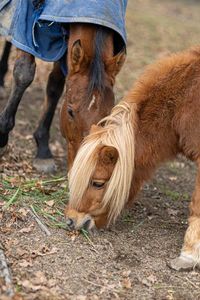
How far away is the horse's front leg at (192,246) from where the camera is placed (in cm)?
453

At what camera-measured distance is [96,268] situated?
172 inches

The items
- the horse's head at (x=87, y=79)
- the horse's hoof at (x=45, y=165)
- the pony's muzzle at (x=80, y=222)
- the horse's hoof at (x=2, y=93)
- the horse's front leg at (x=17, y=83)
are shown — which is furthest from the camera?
the horse's hoof at (x=2, y=93)

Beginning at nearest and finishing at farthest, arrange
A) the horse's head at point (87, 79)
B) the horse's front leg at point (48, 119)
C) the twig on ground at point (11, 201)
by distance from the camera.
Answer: the twig on ground at point (11, 201) < the horse's head at point (87, 79) < the horse's front leg at point (48, 119)

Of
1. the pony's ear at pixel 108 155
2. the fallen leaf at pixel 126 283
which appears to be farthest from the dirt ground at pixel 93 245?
the pony's ear at pixel 108 155

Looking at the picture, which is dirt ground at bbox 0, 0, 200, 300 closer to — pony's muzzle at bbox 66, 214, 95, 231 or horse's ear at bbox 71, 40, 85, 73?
pony's muzzle at bbox 66, 214, 95, 231

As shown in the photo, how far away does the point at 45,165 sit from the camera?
6387 mm

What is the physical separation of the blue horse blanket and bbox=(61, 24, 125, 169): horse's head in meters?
0.12

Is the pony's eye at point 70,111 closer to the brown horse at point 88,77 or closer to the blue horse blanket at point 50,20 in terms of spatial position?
the brown horse at point 88,77

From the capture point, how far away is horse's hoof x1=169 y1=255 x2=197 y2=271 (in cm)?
452

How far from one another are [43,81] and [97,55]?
457cm

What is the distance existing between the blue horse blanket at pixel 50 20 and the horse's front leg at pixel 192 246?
181 centimetres

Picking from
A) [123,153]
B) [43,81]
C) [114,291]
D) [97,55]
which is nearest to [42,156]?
→ [97,55]

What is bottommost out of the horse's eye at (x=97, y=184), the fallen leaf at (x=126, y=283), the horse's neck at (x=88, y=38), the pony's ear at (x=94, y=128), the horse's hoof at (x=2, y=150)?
the fallen leaf at (x=126, y=283)

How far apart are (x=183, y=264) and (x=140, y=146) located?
1.00m
